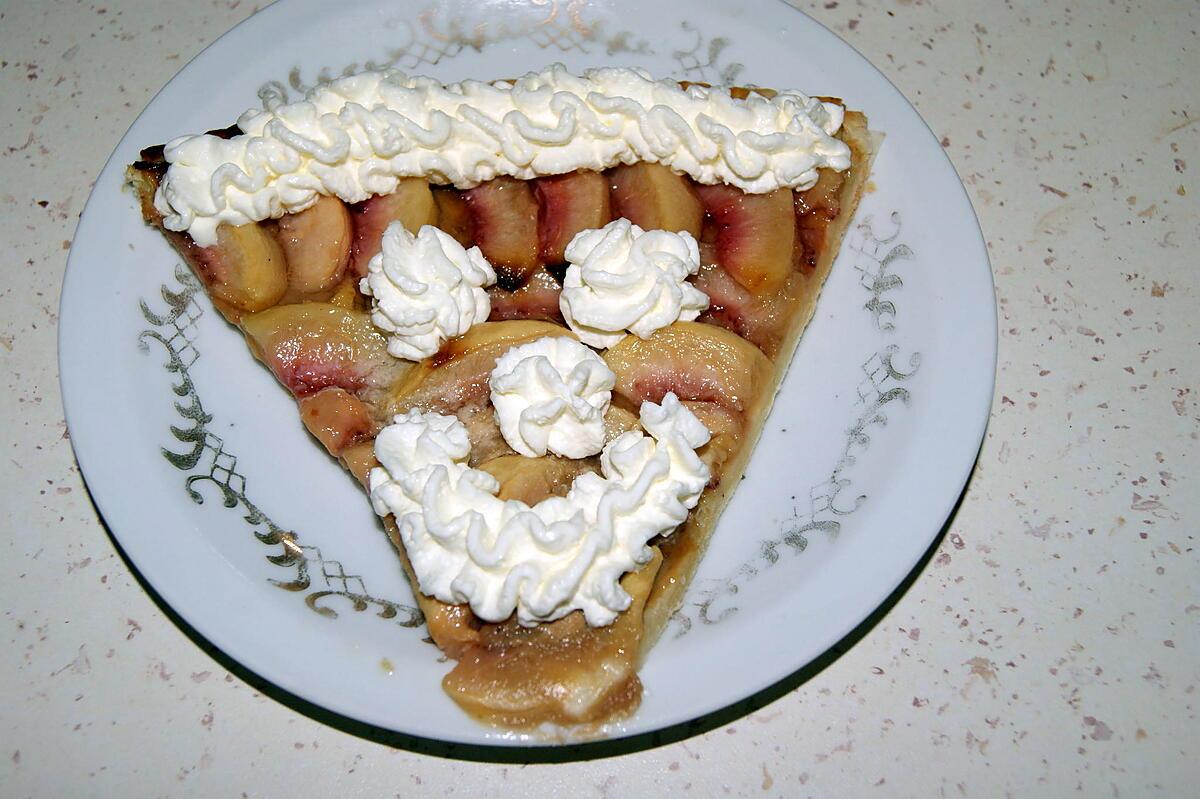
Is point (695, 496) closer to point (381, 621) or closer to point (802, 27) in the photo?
point (381, 621)

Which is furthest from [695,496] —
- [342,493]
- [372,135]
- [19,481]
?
[19,481]

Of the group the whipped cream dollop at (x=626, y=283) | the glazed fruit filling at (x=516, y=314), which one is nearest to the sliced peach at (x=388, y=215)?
the glazed fruit filling at (x=516, y=314)

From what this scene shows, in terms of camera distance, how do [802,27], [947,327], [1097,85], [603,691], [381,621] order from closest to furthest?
[603,691], [381,621], [947,327], [802,27], [1097,85]

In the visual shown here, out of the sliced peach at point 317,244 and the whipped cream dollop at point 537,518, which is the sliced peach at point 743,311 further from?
the sliced peach at point 317,244

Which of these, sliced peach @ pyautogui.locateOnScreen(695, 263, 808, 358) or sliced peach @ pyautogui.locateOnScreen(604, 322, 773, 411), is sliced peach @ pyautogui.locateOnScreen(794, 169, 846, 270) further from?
sliced peach @ pyautogui.locateOnScreen(604, 322, 773, 411)

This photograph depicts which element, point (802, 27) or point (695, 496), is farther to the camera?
point (802, 27)

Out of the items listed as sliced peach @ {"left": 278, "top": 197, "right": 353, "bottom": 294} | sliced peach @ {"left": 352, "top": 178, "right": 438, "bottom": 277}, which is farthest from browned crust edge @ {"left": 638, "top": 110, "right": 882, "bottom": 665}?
sliced peach @ {"left": 278, "top": 197, "right": 353, "bottom": 294}

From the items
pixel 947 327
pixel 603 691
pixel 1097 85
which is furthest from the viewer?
pixel 1097 85

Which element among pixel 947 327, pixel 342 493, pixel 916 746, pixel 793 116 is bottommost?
pixel 916 746
